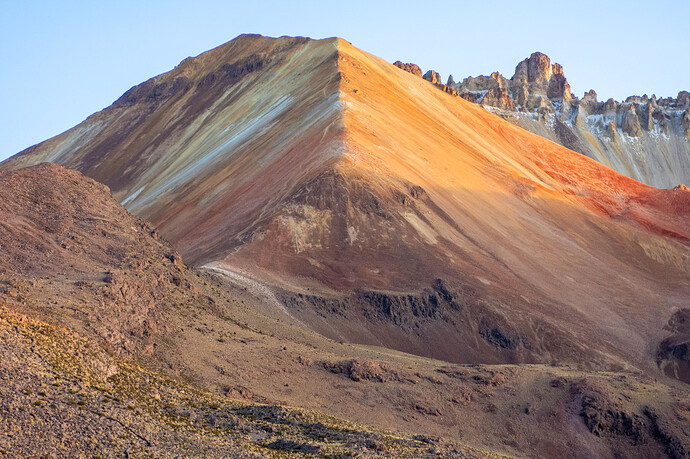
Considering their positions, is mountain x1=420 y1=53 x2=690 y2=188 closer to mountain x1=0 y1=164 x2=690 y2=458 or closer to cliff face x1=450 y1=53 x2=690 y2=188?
cliff face x1=450 y1=53 x2=690 y2=188

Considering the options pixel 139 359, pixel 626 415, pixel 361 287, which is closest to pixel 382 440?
pixel 139 359

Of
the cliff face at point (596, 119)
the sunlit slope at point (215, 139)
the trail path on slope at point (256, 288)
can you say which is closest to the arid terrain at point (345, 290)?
the trail path on slope at point (256, 288)

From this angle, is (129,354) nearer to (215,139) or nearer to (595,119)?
(215,139)

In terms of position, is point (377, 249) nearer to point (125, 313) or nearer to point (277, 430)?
point (125, 313)

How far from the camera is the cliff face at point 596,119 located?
542ft

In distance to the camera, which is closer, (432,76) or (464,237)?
(464,237)

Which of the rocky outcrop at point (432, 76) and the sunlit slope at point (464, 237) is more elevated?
the rocky outcrop at point (432, 76)

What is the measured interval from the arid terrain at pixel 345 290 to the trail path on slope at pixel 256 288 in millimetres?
220

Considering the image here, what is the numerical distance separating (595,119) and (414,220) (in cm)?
11582

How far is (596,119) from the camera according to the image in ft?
578

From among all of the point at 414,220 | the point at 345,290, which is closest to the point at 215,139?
the point at 414,220

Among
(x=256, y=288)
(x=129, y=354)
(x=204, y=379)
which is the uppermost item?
(x=129, y=354)

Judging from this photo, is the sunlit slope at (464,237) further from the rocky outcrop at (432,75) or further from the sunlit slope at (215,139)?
the rocky outcrop at (432,75)

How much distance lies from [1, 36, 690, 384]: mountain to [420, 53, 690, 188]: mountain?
45329mm
